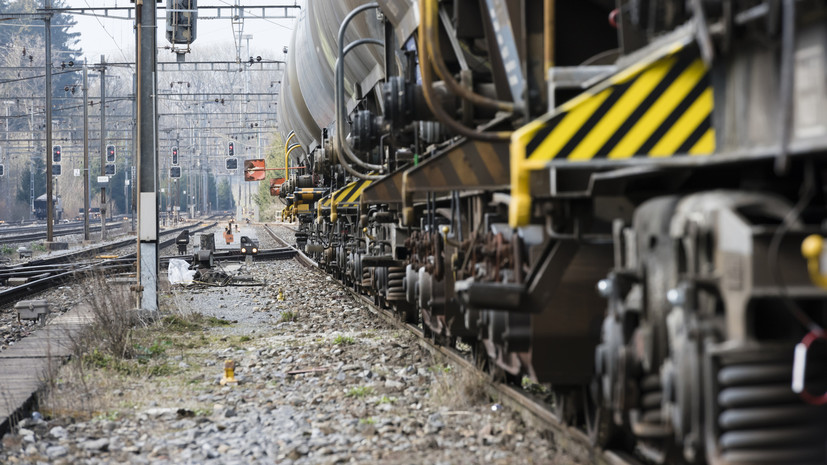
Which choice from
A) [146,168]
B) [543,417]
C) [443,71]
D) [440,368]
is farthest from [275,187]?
[443,71]

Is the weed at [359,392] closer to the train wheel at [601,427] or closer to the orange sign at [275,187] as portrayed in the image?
the train wheel at [601,427]

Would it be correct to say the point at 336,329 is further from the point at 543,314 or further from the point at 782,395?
the point at 782,395

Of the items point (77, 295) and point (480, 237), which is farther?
point (77, 295)

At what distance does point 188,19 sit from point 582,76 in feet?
50.4

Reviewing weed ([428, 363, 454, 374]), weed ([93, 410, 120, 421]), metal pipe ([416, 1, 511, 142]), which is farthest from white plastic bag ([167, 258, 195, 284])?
metal pipe ([416, 1, 511, 142])

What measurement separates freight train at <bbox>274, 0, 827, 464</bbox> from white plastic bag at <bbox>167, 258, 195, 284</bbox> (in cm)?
1366

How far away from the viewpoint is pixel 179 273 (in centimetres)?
1914

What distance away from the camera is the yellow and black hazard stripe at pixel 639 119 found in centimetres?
304

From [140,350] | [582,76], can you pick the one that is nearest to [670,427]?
[582,76]

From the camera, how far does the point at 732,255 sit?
264 cm

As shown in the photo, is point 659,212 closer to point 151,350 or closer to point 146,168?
point 151,350

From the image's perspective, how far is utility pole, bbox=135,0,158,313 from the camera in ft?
41.7

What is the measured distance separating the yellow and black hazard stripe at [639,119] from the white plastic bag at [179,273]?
16.0m

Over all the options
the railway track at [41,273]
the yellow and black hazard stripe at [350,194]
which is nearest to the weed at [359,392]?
the yellow and black hazard stripe at [350,194]
